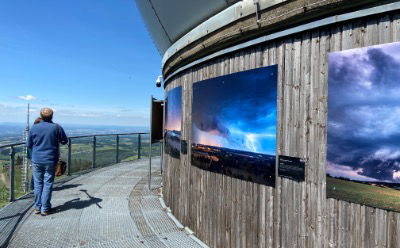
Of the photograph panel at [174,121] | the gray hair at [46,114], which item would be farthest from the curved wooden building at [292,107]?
the gray hair at [46,114]

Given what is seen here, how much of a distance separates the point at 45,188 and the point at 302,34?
15.4ft

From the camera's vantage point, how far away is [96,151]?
924cm

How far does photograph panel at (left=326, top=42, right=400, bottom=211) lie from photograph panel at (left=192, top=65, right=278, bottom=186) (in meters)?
0.66

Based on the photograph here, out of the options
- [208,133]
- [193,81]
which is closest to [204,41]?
[193,81]

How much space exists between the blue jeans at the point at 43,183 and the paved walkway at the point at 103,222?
224mm

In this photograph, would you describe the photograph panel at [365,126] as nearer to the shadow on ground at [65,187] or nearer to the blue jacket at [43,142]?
the blue jacket at [43,142]

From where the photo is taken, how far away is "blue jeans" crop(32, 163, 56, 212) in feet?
15.5

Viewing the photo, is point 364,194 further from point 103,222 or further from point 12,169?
point 12,169

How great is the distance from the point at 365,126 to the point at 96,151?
28.6 ft

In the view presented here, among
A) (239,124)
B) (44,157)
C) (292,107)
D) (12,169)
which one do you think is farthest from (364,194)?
(12,169)

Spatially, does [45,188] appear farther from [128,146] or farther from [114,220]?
[128,146]

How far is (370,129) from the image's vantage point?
1991mm

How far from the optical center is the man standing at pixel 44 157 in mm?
4719

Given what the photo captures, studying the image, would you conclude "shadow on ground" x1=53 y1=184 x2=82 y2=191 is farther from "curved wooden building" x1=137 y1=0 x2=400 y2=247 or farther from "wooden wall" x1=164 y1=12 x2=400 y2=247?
"wooden wall" x1=164 y1=12 x2=400 y2=247
